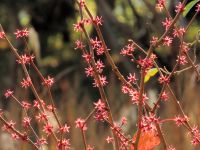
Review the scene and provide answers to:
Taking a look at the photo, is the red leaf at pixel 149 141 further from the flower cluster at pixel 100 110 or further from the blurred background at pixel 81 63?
the blurred background at pixel 81 63

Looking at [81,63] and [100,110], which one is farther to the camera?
[81,63]

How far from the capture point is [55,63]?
10.2 metres

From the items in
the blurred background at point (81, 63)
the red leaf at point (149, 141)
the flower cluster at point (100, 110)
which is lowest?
the red leaf at point (149, 141)

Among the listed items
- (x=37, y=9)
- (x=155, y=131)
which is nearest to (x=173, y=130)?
(x=155, y=131)

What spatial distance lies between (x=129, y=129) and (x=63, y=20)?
545 cm

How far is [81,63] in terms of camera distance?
773cm

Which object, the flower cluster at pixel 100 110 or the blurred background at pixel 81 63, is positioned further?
the blurred background at pixel 81 63

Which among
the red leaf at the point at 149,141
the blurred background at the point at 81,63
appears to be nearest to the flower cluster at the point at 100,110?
the red leaf at the point at 149,141

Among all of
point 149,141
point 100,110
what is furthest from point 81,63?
point 100,110

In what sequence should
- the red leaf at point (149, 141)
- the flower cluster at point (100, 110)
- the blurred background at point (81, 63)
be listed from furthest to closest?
the blurred background at point (81, 63) < the red leaf at point (149, 141) < the flower cluster at point (100, 110)

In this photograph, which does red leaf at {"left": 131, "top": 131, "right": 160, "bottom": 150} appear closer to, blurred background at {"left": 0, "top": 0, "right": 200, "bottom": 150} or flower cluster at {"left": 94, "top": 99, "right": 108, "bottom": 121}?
flower cluster at {"left": 94, "top": 99, "right": 108, "bottom": 121}

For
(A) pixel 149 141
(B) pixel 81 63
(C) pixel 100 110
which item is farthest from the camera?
(B) pixel 81 63

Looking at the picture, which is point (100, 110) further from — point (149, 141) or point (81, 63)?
point (81, 63)

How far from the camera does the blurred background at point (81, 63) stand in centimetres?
297
